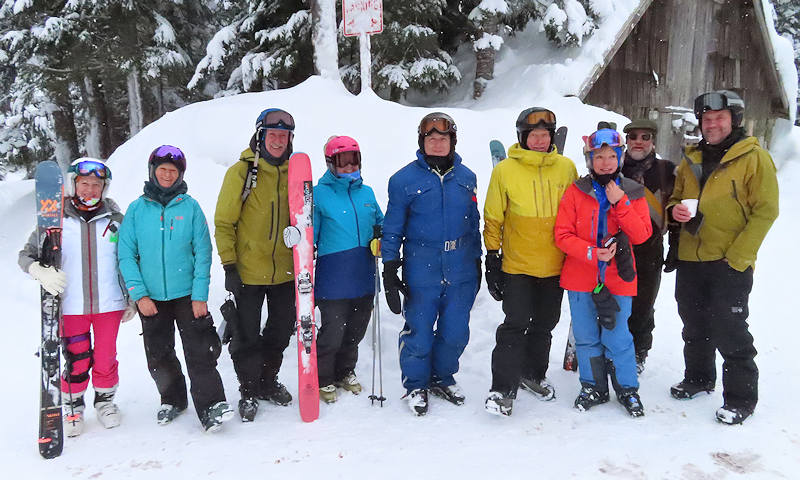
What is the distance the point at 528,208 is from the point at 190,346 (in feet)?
8.14

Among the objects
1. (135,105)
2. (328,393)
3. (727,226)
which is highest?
(135,105)

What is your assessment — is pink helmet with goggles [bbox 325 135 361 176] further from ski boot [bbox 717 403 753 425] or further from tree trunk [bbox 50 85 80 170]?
tree trunk [bbox 50 85 80 170]

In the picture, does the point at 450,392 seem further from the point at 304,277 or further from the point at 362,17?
the point at 362,17

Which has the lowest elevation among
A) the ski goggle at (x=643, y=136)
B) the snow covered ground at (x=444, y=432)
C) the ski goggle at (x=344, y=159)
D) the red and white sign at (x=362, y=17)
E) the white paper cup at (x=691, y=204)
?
the snow covered ground at (x=444, y=432)

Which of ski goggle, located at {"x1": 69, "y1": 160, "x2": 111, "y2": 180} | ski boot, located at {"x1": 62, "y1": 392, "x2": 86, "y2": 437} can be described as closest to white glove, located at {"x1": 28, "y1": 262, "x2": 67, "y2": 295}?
ski goggle, located at {"x1": 69, "y1": 160, "x2": 111, "y2": 180}

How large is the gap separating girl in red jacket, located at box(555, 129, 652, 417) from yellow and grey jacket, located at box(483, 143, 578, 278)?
0.09 m

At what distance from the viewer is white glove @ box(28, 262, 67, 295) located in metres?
3.14

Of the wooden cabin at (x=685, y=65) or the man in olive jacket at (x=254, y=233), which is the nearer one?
the man in olive jacket at (x=254, y=233)

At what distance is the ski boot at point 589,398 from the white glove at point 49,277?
3532 millimetres

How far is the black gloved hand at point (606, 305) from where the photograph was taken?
3.36m

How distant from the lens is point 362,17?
6910 mm

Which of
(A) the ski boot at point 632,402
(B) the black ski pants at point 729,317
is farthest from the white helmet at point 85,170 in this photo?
(B) the black ski pants at point 729,317

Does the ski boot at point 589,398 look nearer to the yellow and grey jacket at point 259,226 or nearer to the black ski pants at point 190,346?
the yellow and grey jacket at point 259,226

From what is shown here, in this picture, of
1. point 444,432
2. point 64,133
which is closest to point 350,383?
point 444,432
